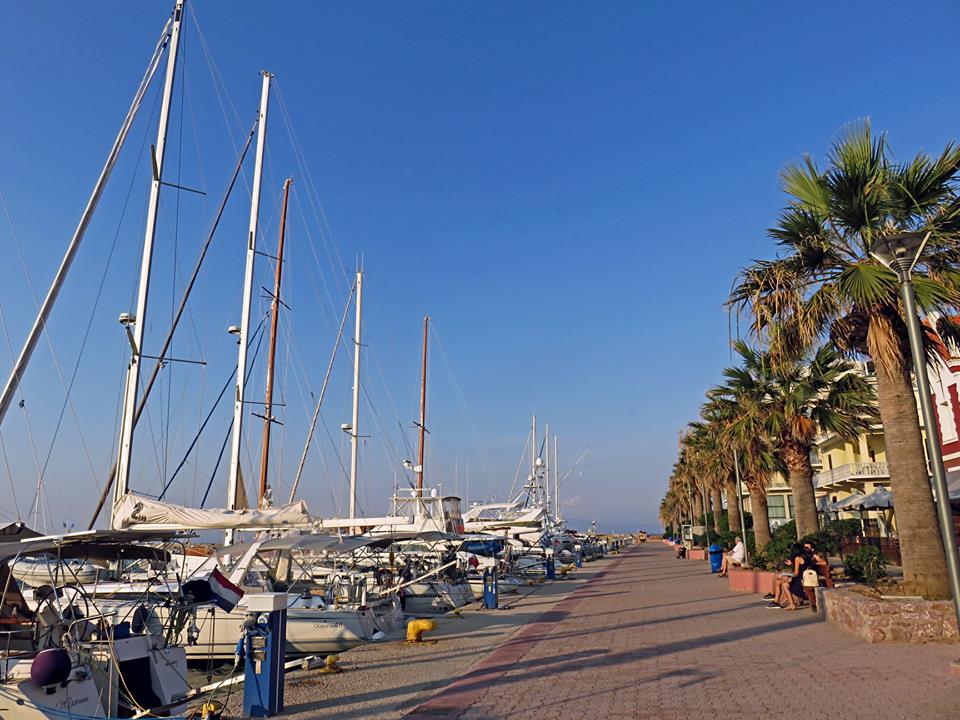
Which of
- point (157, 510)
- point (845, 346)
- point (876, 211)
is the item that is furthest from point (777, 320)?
point (157, 510)

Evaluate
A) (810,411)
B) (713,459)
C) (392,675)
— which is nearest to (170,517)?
(392,675)

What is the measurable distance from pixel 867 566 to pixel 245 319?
730 inches

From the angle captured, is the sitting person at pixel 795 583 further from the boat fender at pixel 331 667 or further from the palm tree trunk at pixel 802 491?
the boat fender at pixel 331 667

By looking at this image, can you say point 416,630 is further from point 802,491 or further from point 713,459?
point 713,459

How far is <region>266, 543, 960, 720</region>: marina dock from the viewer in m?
8.80

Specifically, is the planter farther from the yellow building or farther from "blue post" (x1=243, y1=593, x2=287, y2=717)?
the yellow building

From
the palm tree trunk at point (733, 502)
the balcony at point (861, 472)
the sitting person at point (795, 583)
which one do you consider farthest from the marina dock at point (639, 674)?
the balcony at point (861, 472)

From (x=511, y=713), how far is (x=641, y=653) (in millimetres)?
4780

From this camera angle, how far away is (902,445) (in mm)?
13633

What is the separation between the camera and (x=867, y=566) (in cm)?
1539

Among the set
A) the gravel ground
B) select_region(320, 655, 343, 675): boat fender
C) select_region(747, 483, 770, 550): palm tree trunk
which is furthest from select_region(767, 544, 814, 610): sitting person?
select_region(747, 483, 770, 550): palm tree trunk

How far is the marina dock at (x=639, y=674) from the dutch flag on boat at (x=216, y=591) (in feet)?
5.41

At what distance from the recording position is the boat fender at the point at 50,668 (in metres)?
8.38

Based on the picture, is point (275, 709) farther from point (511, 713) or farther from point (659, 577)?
point (659, 577)
